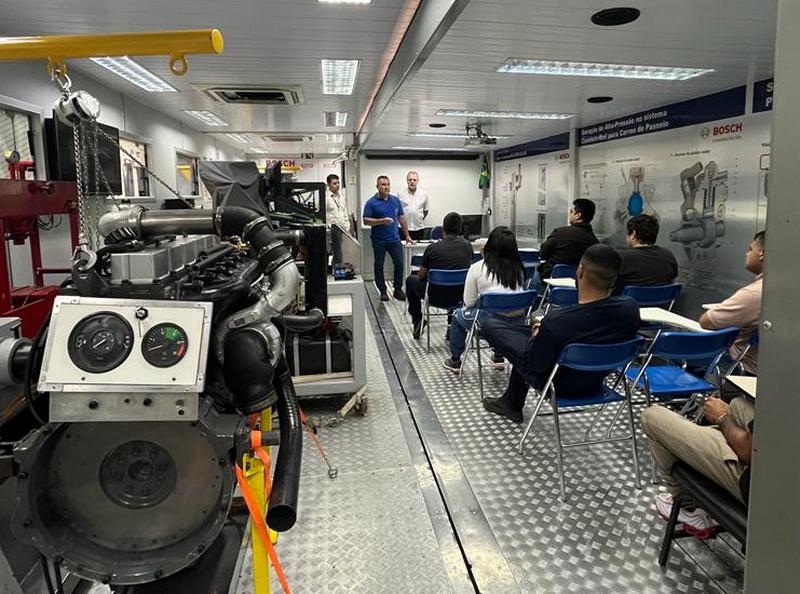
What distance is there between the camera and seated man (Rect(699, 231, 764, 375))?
2.79 metres

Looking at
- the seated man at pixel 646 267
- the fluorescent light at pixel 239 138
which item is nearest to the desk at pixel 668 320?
the seated man at pixel 646 267

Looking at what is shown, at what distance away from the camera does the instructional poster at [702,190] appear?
4621 millimetres

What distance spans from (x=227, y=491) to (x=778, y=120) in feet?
4.39

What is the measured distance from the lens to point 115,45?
1430 mm

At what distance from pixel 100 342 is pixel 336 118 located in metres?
7.46

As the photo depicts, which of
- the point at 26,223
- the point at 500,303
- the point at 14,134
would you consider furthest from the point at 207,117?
the point at 500,303

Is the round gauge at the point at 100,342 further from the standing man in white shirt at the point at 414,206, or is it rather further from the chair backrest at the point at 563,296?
the standing man in white shirt at the point at 414,206

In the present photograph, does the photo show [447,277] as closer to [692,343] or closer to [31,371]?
[692,343]

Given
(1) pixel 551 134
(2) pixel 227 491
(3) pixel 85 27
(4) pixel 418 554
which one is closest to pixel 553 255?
(1) pixel 551 134

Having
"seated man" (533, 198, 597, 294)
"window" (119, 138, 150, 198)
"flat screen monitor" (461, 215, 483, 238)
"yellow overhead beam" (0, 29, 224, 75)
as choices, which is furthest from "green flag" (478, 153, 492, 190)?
"yellow overhead beam" (0, 29, 224, 75)

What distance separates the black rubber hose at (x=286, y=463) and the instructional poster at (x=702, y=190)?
4250 mm

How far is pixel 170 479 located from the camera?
133 centimetres

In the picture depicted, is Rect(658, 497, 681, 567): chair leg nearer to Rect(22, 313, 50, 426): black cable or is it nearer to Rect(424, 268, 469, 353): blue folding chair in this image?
Rect(22, 313, 50, 426): black cable

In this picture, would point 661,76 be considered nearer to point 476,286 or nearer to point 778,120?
point 476,286
